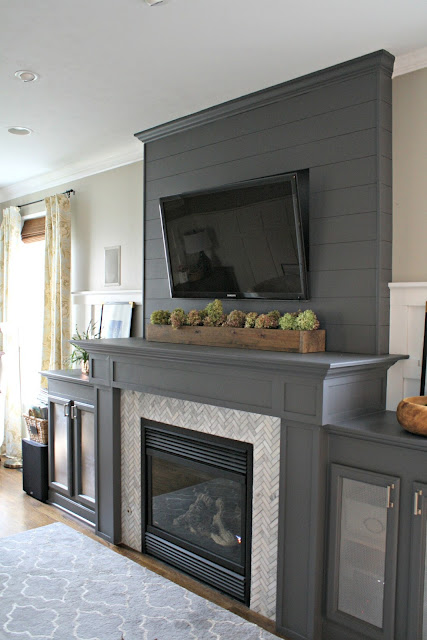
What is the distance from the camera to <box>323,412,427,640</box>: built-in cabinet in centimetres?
197

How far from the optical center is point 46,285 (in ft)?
15.3

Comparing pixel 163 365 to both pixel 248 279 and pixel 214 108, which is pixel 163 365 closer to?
pixel 248 279

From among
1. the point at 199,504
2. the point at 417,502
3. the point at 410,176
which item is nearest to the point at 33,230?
the point at 199,504

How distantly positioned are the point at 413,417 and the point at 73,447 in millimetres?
2353

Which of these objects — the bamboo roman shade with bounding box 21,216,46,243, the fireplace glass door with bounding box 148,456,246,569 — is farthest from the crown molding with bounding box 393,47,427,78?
the bamboo roman shade with bounding box 21,216,46,243

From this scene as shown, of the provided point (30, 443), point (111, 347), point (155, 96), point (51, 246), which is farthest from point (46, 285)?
point (155, 96)

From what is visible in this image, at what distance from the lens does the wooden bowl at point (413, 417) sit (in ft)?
6.59

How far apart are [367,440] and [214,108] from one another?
2047 mm

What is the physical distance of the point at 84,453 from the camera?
354cm

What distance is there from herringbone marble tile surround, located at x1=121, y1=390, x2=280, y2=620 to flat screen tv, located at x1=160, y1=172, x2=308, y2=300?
64cm

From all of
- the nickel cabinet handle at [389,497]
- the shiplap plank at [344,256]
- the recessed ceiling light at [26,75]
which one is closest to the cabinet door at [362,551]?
the nickel cabinet handle at [389,497]

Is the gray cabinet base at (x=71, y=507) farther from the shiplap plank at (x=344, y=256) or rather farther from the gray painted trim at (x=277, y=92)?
the gray painted trim at (x=277, y=92)

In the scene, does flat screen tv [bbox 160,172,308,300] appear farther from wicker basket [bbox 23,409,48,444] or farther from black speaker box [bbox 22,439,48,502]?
black speaker box [bbox 22,439,48,502]

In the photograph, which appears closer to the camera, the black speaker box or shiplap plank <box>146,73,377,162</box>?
shiplap plank <box>146,73,377,162</box>
